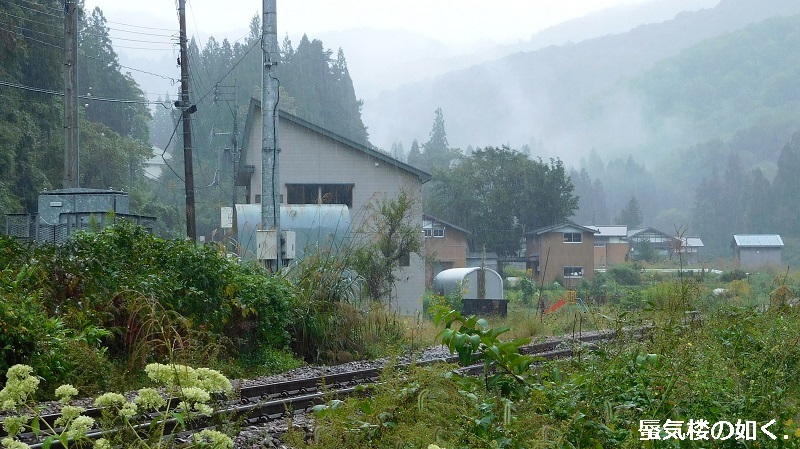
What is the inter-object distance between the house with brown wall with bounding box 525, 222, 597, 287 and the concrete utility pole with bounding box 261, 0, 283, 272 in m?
27.2

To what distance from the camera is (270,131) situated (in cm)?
1576

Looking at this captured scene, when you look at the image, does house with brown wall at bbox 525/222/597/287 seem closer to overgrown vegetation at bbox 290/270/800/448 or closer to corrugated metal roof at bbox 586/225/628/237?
corrugated metal roof at bbox 586/225/628/237

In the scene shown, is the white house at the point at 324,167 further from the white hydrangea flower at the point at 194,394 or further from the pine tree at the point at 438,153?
the white hydrangea flower at the point at 194,394

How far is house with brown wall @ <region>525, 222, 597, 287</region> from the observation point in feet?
139

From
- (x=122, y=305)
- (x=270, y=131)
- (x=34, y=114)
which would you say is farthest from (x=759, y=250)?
(x=122, y=305)

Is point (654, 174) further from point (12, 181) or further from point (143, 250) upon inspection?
point (143, 250)

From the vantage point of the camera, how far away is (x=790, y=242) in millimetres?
65562

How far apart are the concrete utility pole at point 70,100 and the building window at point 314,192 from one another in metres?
11.5

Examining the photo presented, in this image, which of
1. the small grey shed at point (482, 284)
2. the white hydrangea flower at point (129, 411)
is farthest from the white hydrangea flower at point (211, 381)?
the small grey shed at point (482, 284)

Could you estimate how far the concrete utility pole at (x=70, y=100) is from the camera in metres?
20.9

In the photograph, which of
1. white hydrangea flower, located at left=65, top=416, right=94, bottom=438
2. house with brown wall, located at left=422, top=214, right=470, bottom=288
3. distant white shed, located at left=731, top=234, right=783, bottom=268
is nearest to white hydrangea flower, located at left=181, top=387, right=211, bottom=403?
white hydrangea flower, located at left=65, top=416, right=94, bottom=438

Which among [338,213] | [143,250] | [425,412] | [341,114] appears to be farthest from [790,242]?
[425,412]

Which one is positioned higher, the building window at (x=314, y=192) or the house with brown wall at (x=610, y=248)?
the building window at (x=314, y=192)

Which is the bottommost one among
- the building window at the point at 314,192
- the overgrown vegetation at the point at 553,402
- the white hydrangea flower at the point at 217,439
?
the overgrown vegetation at the point at 553,402
